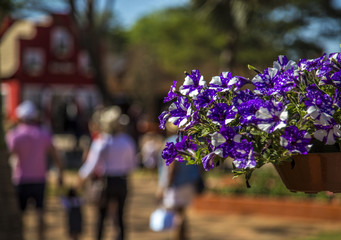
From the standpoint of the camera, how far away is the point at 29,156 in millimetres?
7336

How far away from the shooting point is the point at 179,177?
23.9ft

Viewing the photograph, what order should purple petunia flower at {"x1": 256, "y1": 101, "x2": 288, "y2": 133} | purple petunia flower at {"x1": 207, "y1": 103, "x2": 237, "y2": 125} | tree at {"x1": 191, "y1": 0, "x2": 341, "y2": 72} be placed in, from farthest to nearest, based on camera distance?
tree at {"x1": 191, "y1": 0, "x2": 341, "y2": 72}, purple petunia flower at {"x1": 207, "y1": 103, "x2": 237, "y2": 125}, purple petunia flower at {"x1": 256, "y1": 101, "x2": 288, "y2": 133}

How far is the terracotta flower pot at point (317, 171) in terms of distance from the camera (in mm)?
2473

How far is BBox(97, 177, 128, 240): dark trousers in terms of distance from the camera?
7.41 meters


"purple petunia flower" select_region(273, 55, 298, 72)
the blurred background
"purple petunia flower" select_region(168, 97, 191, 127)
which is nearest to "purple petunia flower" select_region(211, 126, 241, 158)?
"purple petunia flower" select_region(168, 97, 191, 127)

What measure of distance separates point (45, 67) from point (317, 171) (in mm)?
41336

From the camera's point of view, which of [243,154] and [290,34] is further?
[290,34]

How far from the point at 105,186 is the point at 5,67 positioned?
36194mm

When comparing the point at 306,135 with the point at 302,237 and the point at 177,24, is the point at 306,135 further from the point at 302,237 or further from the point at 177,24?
the point at 177,24

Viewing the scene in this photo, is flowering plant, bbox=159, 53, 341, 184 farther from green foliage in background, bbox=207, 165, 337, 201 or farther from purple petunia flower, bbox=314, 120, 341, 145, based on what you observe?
green foliage in background, bbox=207, 165, 337, 201

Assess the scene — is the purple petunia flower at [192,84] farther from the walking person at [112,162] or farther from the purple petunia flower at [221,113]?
the walking person at [112,162]

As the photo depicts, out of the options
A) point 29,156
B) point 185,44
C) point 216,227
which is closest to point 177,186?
point 29,156

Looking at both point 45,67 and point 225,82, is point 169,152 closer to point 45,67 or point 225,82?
point 225,82

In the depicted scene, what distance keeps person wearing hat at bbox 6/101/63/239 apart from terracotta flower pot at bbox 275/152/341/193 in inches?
203
